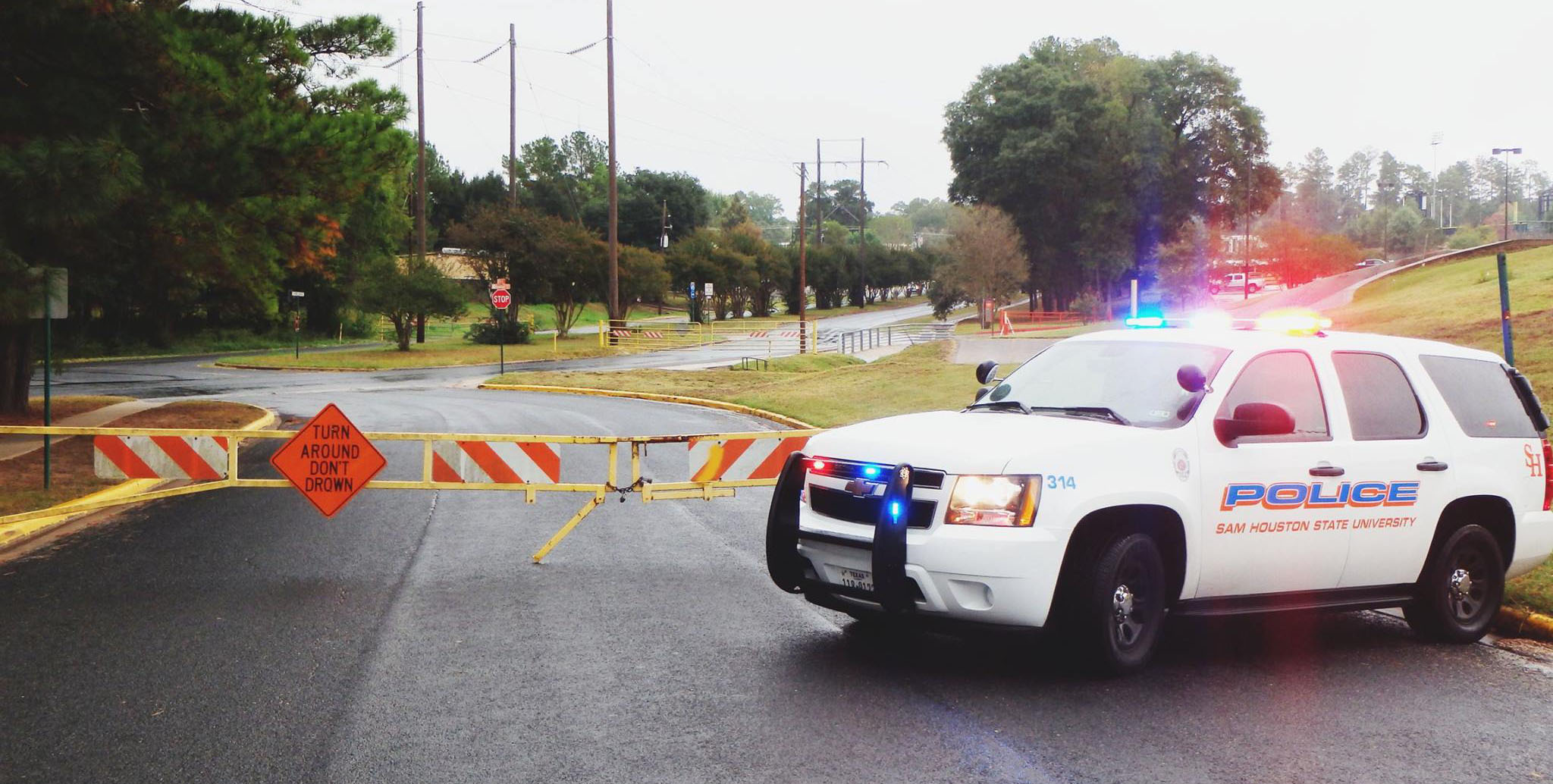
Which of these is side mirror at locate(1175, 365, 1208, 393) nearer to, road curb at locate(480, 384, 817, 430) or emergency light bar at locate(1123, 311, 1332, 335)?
emergency light bar at locate(1123, 311, 1332, 335)

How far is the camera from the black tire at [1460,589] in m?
7.39

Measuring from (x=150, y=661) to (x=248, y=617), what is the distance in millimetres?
1078

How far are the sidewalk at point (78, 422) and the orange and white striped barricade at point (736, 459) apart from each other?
11.0m

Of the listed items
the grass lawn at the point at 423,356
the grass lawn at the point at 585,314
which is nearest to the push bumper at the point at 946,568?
the grass lawn at the point at 423,356

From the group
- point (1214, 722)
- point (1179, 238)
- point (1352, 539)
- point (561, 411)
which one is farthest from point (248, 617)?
point (1179, 238)

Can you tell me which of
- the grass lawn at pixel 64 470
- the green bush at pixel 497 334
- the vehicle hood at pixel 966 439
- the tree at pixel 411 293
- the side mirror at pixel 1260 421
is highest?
the tree at pixel 411 293

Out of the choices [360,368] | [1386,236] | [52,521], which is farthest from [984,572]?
[1386,236]

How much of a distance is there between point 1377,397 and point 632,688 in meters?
4.55

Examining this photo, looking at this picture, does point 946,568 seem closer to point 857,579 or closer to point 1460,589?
point 857,579

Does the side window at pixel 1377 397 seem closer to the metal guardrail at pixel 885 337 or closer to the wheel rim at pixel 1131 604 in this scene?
the wheel rim at pixel 1131 604

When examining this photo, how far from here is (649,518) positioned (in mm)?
12070

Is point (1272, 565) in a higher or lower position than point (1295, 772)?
higher

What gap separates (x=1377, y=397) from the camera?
7305 mm

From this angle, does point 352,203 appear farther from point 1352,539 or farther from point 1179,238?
point 1179,238
